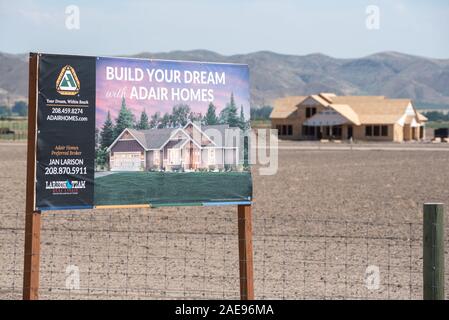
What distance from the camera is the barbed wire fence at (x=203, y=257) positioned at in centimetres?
1109

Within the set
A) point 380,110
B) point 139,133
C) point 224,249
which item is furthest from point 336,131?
point 139,133

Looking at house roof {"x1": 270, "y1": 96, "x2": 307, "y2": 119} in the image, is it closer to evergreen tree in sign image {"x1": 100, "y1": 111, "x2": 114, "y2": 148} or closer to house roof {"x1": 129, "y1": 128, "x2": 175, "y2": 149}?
house roof {"x1": 129, "y1": 128, "x2": 175, "y2": 149}

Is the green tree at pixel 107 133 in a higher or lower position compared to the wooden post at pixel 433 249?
higher

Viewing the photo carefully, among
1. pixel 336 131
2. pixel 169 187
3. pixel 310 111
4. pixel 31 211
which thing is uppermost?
pixel 310 111

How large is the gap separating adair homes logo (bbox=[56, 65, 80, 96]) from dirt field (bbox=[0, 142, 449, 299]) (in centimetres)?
329

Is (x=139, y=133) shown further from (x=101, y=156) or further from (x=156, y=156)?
(x=101, y=156)

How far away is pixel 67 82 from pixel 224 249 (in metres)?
6.78

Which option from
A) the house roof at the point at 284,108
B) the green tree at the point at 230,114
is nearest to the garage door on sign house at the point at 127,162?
the green tree at the point at 230,114

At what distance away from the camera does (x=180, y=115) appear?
28.2ft

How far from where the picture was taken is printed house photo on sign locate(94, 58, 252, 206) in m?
8.24

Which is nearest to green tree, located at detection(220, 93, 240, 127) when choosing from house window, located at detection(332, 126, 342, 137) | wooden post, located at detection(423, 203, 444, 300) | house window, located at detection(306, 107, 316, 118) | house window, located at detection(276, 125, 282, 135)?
wooden post, located at detection(423, 203, 444, 300)

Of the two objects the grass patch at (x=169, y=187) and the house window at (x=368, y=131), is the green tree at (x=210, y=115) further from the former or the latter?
the house window at (x=368, y=131)

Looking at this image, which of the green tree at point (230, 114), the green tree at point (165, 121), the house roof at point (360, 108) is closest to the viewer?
the green tree at point (165, 121)
